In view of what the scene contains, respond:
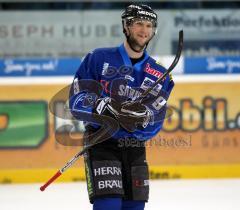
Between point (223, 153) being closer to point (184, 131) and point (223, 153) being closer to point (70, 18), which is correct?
point (184, 131)

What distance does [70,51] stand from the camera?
970 centimetres

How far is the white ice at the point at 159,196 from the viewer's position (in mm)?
5234

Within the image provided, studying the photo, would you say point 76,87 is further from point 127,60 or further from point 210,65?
point 210,65

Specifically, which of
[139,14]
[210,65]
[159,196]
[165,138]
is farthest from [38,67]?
[139,14]

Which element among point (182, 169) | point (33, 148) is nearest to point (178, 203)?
point (182, 169)

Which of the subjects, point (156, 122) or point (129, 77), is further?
point (156, 122)

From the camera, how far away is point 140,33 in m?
3.05

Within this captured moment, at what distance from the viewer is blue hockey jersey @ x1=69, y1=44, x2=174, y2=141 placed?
3.07 meters

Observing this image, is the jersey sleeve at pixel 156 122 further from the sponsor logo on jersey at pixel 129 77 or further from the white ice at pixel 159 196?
the white ice at pixel 159 196

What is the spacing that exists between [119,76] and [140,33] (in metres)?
0.22


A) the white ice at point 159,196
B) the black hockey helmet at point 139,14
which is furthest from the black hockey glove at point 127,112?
the white ice at point 159,196

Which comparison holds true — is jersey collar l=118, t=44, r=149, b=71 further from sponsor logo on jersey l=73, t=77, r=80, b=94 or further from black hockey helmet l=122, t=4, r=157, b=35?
sponsor logo on jersey l=73, t=77, r=80, b=94

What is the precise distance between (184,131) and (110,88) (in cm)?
433

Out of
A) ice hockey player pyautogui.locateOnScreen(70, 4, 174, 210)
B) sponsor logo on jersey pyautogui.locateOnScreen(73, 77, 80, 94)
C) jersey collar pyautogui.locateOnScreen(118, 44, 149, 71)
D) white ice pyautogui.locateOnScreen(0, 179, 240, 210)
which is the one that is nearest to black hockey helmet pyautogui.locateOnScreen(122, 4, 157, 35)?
ice hockey player pyautogui.locateOnScreen(70, 4, 174, 210)
